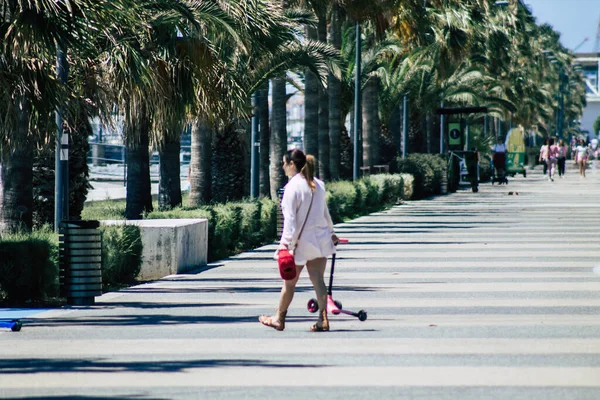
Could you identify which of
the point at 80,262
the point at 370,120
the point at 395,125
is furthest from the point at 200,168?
the point at 395,125

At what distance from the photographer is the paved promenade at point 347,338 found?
7781 mm

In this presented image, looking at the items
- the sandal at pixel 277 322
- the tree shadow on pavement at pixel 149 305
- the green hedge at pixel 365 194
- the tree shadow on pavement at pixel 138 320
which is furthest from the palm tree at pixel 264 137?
the sandal at pixel 277 322

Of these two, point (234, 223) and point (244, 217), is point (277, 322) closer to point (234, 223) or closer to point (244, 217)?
point (234, 223)

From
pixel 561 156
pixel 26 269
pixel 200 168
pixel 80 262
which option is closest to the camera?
pixel 26 269

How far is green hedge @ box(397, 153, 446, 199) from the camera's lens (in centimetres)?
4209

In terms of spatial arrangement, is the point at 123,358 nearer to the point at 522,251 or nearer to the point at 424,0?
the point at 522,251

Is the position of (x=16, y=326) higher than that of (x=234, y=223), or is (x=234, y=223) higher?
(x=234, y=223)

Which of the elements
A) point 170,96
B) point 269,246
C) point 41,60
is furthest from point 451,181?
point 41,60

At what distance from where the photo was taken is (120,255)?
47.9ft

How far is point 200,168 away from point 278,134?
5.55 metres

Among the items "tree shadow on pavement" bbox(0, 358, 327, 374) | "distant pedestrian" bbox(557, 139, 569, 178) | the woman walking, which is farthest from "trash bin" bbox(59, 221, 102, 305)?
"distant pedestrian" bbox(557, 139, 569, 178)

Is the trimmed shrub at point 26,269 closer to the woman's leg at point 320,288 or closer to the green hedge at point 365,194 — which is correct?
the woman's leg at point 320,288

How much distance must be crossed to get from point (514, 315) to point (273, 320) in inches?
98.5

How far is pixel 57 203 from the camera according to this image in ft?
48.8
